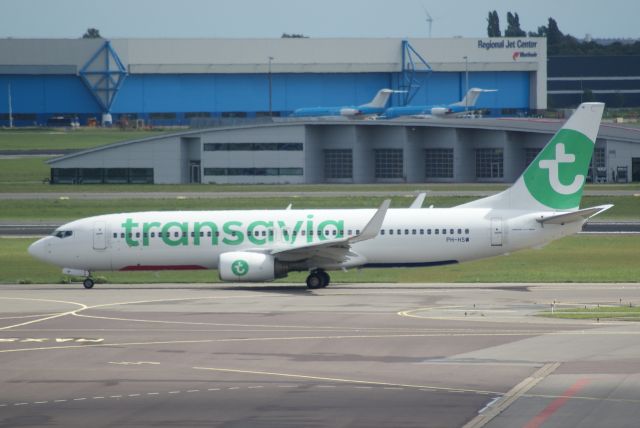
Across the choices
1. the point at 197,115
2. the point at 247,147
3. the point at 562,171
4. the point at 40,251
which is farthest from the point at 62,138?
the point at 562,171

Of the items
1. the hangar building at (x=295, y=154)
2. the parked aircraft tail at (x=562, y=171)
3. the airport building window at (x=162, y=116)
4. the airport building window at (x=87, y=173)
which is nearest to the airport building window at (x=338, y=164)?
the hangar building at (x=295, y=154)

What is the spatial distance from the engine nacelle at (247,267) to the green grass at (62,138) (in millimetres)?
98059

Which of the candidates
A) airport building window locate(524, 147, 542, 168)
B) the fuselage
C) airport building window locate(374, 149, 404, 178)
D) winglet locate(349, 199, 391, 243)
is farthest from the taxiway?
airport building window locate(374, 149, 404, 178)

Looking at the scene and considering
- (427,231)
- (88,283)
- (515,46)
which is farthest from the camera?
(515,46)

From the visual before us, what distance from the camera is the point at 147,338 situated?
117 ft

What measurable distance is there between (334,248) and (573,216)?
9.42 meters

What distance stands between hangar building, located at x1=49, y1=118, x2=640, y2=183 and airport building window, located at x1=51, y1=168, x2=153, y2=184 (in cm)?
9

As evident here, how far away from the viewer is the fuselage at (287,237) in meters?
48.4

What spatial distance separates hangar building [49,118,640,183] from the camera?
111 m

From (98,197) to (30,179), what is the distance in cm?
2676

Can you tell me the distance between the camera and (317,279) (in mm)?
49438

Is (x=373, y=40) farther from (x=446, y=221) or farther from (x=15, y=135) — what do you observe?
(x=446, y=221)

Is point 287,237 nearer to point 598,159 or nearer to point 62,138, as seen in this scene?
point 598,159

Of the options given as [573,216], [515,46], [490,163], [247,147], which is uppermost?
[515,46]
